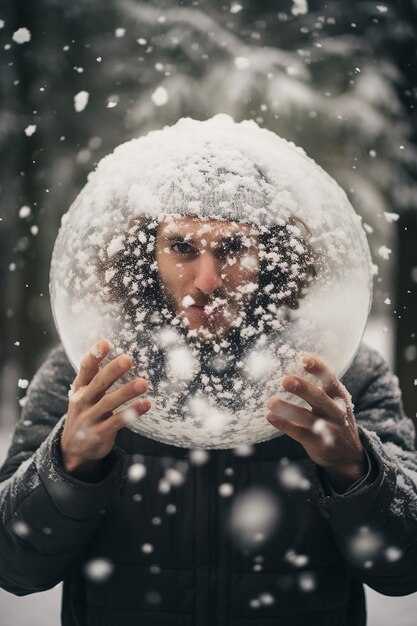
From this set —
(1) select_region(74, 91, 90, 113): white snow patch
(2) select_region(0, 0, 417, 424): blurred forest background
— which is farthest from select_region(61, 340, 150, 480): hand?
(1) select_region(74, 91, 90, 113): white snow patch

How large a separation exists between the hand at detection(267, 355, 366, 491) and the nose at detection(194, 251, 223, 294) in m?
0.12

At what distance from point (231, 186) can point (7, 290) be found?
6.04ft

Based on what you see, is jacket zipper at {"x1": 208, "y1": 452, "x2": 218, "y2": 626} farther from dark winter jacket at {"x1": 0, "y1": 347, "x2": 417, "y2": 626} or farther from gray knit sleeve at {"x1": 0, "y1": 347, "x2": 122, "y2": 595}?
gray knit sleeve at {"x1": 0, "y1": 347, "x2": 122, "y2": 595}

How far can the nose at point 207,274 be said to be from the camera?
1.98 feet

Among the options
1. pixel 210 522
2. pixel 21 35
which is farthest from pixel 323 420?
pixel 21 35

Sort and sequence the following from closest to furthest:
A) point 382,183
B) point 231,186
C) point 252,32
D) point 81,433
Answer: point 231,186
point 81,433
point 252,32
point 382,183

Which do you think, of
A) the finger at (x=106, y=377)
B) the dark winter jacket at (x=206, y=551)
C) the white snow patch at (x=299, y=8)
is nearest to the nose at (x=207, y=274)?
the finger at (x=106, y=377)

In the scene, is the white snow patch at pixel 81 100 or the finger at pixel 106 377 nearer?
the finger at pixel 106 377

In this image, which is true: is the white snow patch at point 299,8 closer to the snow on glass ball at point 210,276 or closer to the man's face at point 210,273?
the snow on glass ball at point 210,276

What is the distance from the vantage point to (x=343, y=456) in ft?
2.58

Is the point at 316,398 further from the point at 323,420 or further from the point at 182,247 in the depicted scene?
the point at 182,247

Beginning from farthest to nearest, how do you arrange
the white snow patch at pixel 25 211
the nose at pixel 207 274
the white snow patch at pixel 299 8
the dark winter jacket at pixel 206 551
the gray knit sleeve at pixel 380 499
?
the white snow patch at pixel 25 211 < the white snow patch at pixel 299 8 < the dark winter jacket at pixel 206 551 < the gray knit sleeve at pixel 380 499 < the nose at pixel 207 274

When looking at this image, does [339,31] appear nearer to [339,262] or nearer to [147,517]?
[339,262]

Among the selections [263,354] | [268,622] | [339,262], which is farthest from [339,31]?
[268,622]
